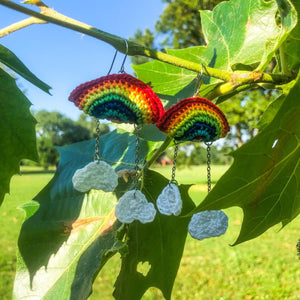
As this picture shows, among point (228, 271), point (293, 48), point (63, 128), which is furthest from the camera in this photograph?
point (63, 128)

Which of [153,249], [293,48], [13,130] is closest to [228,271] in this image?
[153,249]

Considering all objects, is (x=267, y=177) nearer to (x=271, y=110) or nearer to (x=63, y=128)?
(x=271, y=110)

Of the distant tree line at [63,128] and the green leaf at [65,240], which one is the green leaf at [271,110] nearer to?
the green leaf at [65,240]

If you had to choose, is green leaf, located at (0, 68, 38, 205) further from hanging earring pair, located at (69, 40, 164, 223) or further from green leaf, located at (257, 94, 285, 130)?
green leaf, located at (257, 94, 285, 130)

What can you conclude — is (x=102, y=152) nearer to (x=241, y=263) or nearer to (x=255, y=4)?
(x=255, y=4)

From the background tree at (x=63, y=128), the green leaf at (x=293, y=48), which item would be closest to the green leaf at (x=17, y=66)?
the green leaf at (x=293, y=48)
